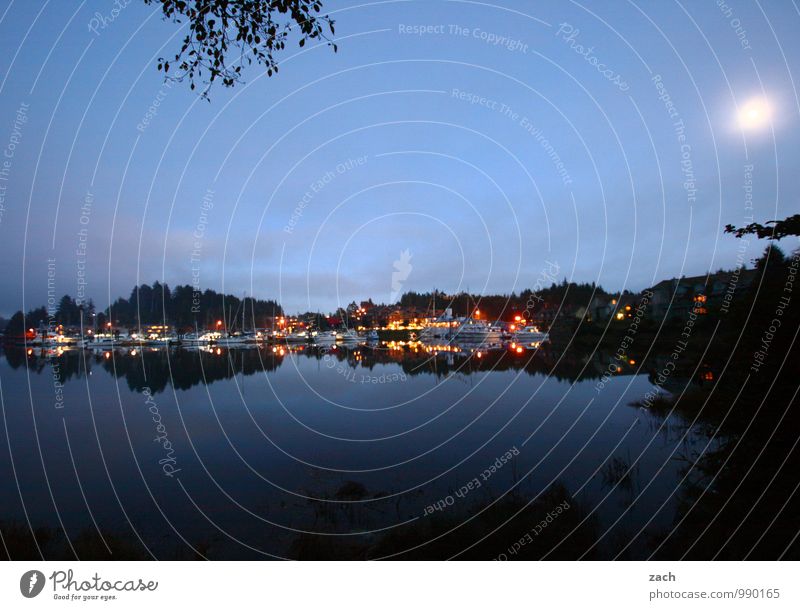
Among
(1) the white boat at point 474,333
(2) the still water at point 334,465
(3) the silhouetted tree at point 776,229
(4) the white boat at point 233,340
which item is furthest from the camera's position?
(4) the white boat at point 233,340

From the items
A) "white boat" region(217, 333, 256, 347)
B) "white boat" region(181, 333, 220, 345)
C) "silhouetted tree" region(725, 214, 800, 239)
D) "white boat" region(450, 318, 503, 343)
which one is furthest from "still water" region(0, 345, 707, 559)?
"white boat" region(181, 333, 220, 345)

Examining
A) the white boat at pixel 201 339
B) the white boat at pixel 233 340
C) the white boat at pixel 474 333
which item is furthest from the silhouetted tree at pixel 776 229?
the white boat at pixel 201 339

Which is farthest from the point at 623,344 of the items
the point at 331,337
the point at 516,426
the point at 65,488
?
the point at 331,337

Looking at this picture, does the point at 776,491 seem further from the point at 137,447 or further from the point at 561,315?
the point at 561,315

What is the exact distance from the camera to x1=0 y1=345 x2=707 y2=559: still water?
7680mm

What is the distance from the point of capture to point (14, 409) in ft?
72.9

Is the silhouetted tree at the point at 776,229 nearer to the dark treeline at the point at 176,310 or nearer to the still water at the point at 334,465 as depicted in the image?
the still water at the point at 334,465

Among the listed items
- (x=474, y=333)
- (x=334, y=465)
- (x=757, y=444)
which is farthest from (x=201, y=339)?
(x=757, y=444)

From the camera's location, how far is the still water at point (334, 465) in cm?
768

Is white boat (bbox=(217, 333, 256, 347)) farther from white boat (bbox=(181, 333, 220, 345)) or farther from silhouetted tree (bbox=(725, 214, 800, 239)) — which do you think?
silhouetted tree (bbox=(725, 214, 800, 239))

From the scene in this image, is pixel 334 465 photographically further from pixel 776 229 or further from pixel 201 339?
A: pixel 201 339

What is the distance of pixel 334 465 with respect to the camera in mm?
11727

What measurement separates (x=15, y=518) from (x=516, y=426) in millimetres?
13965

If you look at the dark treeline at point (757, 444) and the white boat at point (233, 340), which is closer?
the dark treeline at point (757, 444)
